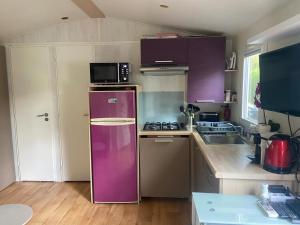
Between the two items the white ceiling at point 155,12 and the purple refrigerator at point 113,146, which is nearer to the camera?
the white ceiling at point 155,12

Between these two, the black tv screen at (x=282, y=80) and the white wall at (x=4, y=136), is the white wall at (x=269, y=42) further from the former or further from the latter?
the white wall at (x=4, y=136)

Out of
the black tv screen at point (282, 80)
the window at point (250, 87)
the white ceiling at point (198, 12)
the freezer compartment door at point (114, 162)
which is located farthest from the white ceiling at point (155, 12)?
the freezer compartment door at point (114, 162)

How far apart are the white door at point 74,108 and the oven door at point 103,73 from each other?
0.51 m

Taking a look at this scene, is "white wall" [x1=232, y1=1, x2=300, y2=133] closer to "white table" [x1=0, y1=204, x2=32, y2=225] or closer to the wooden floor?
the wooden floor

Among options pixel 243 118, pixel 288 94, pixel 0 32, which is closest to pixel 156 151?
pixel 243 118

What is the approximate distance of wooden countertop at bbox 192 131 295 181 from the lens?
1.71 meters

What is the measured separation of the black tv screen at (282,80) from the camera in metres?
1.52

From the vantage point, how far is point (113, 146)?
3158mm

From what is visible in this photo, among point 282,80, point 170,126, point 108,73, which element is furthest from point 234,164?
point 108,73

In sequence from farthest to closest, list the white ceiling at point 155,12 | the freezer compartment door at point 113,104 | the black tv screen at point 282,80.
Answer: the freezer compartment door at point 113,104
the white ceiling at point 155,12
the black tv screen at point 282,80

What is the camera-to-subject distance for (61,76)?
382 cm

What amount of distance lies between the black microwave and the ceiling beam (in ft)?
2.20

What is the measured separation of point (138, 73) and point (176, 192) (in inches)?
66.9

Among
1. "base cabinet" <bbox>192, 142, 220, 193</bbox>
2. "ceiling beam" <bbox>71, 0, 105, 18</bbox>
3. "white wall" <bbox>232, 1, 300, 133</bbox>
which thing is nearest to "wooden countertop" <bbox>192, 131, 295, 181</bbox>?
"base cabinet" <bbox>192, 142, 220, 193</bbox>
